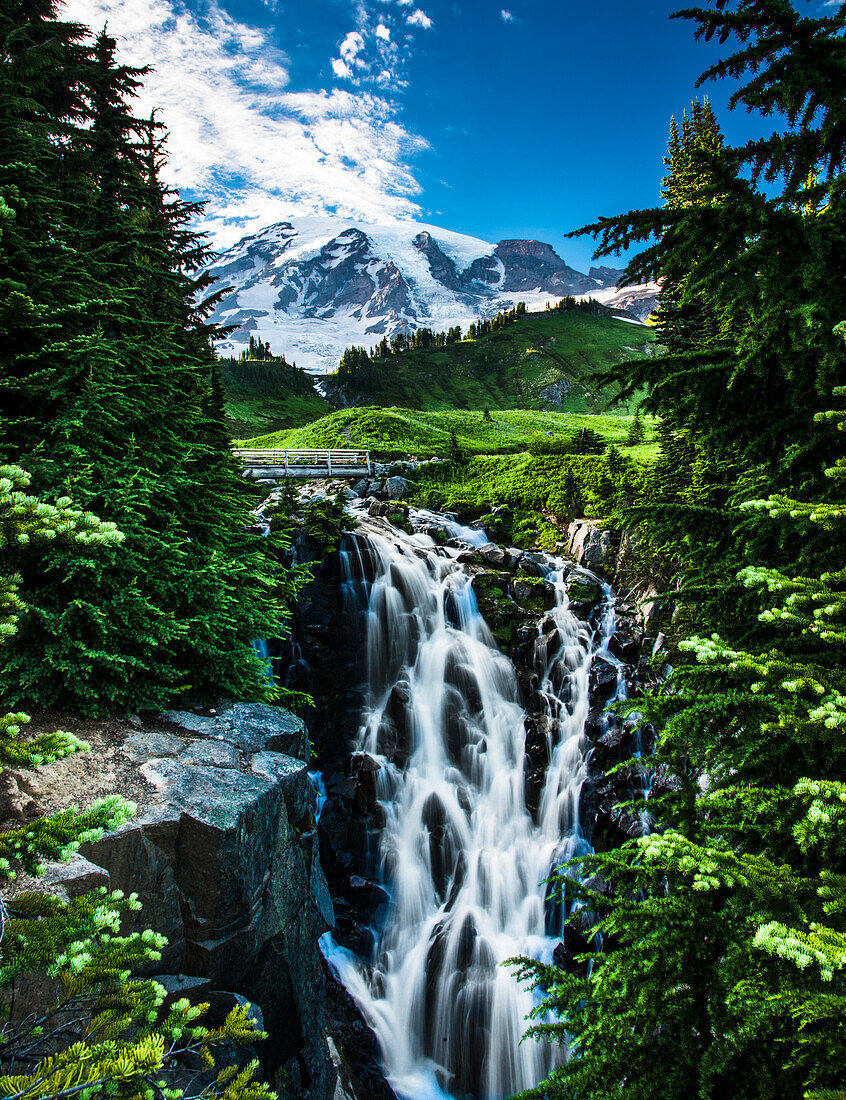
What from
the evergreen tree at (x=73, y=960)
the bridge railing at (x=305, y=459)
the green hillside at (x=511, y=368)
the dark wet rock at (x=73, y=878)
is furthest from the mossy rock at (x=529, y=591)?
the green hillside at (x=511, y=368)

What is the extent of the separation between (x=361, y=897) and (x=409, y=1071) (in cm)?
339

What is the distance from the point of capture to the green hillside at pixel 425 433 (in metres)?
40.0

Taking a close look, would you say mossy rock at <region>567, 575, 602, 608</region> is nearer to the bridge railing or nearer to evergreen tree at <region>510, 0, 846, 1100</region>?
evergreen tree at <region>510, 0, 846, 1100</region>

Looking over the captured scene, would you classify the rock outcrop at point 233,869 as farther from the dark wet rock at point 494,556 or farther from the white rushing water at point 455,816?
the dark wet rock at point 494,556

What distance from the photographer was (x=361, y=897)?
503 inches

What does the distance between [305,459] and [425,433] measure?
1683cm

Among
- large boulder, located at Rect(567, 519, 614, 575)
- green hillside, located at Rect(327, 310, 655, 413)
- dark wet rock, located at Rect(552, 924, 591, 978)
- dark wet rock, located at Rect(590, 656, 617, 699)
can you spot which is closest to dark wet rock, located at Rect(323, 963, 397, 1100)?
dark wet rock, located at Rect(552, 924, 591, 978)

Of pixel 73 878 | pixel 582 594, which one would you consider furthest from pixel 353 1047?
pixel 582 594

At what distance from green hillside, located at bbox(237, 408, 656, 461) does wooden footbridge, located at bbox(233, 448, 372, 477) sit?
5450 mm

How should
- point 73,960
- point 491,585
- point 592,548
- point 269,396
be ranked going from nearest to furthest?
point 73,960 < point 491,585 < point 592,548 < point 269,396

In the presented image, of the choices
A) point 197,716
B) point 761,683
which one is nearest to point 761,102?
point 761,683

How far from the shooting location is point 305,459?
30.0 meters

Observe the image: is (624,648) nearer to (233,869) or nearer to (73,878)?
(233,869)

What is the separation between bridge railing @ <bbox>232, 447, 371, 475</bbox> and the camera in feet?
95.6
